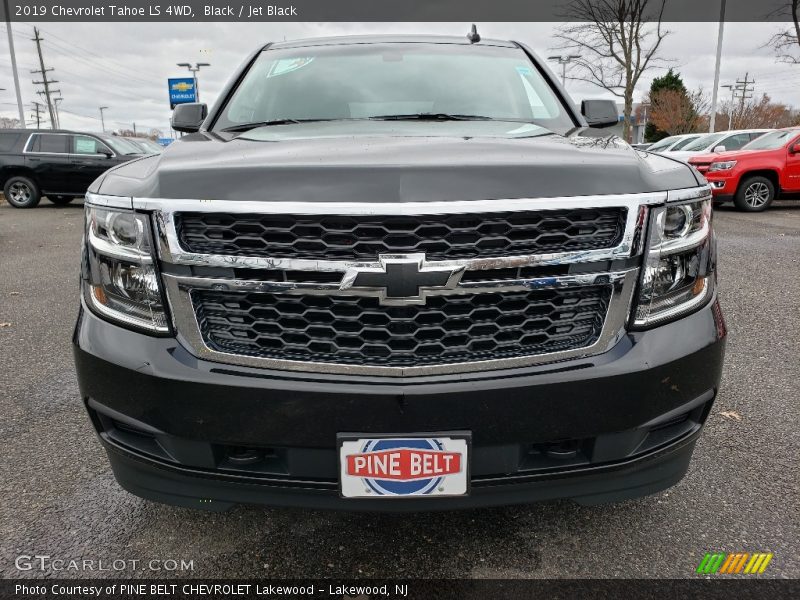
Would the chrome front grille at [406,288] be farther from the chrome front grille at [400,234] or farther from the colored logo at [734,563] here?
the colored logo at [734,563]

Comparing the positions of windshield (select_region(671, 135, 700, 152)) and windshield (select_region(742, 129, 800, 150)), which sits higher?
windshield (select_region(742, 129, 800, 150))

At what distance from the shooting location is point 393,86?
2.64 metres

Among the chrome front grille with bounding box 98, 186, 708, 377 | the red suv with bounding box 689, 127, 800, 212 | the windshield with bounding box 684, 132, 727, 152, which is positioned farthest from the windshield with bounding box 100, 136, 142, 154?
the chrome front grille with bounding box 98, 186, 708, 377

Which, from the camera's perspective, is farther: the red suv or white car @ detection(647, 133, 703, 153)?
white car @ detection(647, 133, 703, 153)

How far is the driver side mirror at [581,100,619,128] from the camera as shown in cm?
271

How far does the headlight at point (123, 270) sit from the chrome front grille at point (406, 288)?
0.15 feet

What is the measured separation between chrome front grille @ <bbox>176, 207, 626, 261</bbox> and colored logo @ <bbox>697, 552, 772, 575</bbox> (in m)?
1.09

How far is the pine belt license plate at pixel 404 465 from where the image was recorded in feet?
4.81

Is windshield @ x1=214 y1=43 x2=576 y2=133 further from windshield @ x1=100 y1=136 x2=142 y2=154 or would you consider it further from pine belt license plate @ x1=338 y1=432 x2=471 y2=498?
windshield @ x1=100 y1=136 x2=142 y2=154

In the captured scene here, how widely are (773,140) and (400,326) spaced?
40.7 ft

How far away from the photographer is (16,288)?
5691 millimetres

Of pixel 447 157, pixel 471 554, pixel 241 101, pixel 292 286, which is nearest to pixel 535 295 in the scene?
pixel 447 157

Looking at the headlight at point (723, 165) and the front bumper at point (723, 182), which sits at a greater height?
the headlight at point (723, 165)

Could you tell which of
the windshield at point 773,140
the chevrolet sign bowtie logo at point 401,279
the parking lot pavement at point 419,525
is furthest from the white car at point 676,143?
the chevrolet sign bowtie logo at point 401,279
